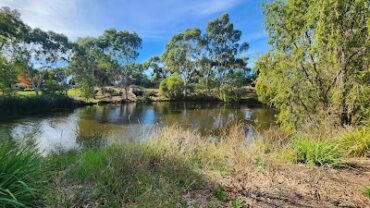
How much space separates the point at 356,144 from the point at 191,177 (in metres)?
4.05

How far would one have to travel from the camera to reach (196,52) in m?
44.3

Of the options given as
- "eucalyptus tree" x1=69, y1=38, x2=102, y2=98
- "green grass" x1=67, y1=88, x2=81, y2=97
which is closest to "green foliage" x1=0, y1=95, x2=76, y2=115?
"eucalyptus tree" x1=69, y1=38, x2=102, y2=98

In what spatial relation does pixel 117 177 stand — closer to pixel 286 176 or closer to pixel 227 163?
pixel 227 163

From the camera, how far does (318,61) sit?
9.99 metres

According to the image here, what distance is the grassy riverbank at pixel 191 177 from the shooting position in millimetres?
3113

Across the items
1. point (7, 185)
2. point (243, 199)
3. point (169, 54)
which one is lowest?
point (243, 199)

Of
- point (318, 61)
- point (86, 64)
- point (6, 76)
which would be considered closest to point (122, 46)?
point (86, 64)

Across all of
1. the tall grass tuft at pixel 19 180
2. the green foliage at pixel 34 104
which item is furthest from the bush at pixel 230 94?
the tall grass tuft at pixel 19 180

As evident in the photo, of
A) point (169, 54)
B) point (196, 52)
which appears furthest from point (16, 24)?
point (196, 52)

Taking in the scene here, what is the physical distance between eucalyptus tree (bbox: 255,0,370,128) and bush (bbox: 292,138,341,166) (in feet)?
13.1

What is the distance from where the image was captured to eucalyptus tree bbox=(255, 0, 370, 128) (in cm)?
899

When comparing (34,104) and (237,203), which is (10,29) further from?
(237,203)

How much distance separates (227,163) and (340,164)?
75.9 inches

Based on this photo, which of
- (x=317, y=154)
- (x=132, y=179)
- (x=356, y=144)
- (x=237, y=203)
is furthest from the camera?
(x=356, y=144)
